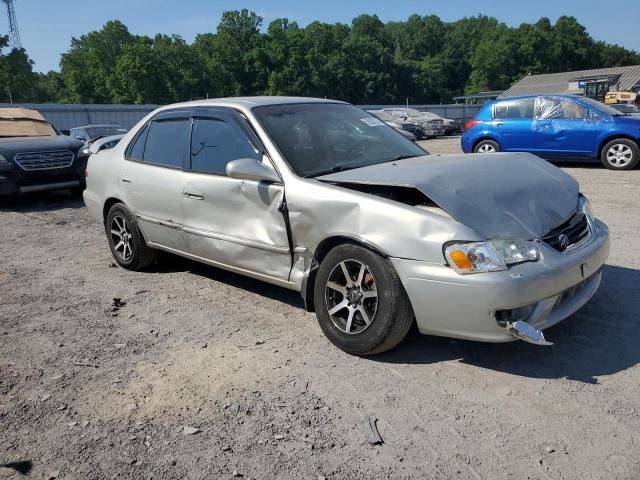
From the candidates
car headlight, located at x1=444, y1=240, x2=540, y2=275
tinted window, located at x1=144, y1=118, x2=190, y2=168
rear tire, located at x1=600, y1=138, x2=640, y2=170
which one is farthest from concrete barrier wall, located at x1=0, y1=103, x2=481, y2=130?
car headlight, located at x1=444, y1=240, x2=540, y2=275

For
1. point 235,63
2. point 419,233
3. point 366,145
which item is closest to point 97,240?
point 366,145

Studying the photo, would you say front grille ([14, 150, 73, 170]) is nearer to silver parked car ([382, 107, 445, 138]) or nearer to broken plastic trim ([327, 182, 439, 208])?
broken plastic trim ([327, 182, 439, 208])

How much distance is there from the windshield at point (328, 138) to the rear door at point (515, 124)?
8151mm

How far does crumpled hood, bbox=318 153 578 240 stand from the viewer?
3.11 metres

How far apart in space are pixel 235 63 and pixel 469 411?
272 ft

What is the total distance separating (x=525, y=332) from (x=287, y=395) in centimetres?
134

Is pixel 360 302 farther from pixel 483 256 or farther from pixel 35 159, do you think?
pixel 35 159

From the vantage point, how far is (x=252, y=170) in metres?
3.79

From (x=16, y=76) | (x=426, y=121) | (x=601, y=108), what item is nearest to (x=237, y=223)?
(x=601, y=108)

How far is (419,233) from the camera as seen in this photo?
3.06 m

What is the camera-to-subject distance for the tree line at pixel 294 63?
70438 millimetres

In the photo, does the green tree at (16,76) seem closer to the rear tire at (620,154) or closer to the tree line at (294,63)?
the tree line at (294,63)

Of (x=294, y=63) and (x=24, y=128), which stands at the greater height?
(x=294, y=63)

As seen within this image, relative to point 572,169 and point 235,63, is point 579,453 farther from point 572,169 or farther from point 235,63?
point 235,63
